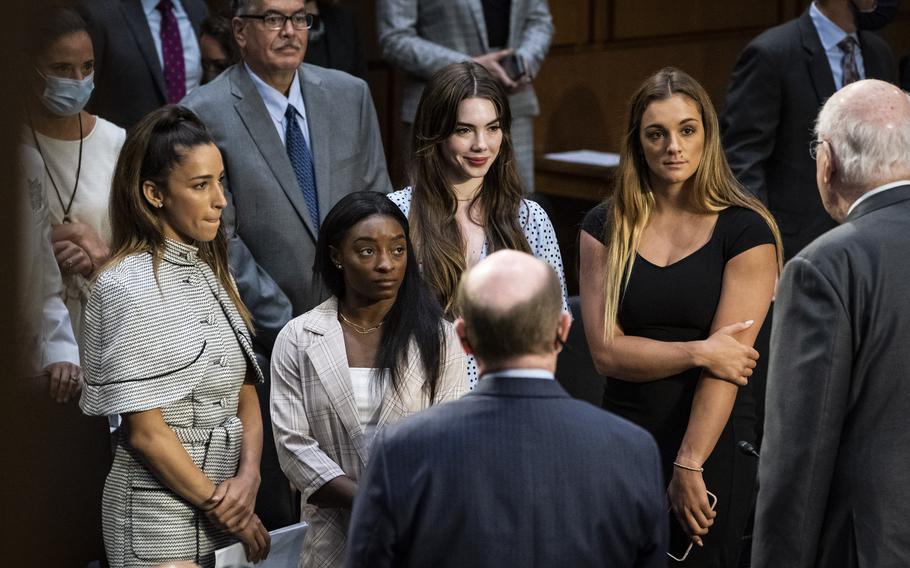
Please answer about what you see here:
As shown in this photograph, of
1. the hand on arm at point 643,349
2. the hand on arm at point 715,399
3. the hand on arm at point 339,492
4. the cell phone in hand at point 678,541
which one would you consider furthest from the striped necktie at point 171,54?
the cell phone in hand at point 678,541

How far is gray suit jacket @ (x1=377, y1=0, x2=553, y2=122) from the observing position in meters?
4.20

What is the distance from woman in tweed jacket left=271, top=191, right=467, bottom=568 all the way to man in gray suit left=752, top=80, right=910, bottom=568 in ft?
2.20

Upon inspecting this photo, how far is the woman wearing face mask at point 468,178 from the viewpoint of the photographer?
2.57 m

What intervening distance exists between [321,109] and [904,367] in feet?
6.36

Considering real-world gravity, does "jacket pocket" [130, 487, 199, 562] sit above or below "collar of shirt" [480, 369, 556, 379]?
below

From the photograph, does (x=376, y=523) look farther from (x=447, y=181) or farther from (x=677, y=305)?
(x=447, y=181)

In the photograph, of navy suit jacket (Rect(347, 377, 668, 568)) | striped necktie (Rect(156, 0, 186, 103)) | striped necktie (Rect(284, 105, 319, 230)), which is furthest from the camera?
striped necktie (Rect(156, 0, 186, 103))

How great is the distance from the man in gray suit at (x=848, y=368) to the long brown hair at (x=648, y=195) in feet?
1.88

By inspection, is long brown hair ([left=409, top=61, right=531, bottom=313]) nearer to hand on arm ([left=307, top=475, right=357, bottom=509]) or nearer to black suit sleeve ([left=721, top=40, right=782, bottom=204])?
hand on arm ([left=307, top=475, right=357, bottom=509])

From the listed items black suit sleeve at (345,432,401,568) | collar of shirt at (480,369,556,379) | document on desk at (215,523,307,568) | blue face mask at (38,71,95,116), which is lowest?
document on desk at (215,523,307,568)

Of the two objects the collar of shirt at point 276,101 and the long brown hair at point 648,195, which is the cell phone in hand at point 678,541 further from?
the collar of shirt at point 276,101

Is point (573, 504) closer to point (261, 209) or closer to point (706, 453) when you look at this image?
point (706, 453)

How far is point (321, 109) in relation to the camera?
Result: 3133 millimetres

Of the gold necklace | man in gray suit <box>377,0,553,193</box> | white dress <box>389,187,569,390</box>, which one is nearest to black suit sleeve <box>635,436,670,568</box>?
the gold necklace
